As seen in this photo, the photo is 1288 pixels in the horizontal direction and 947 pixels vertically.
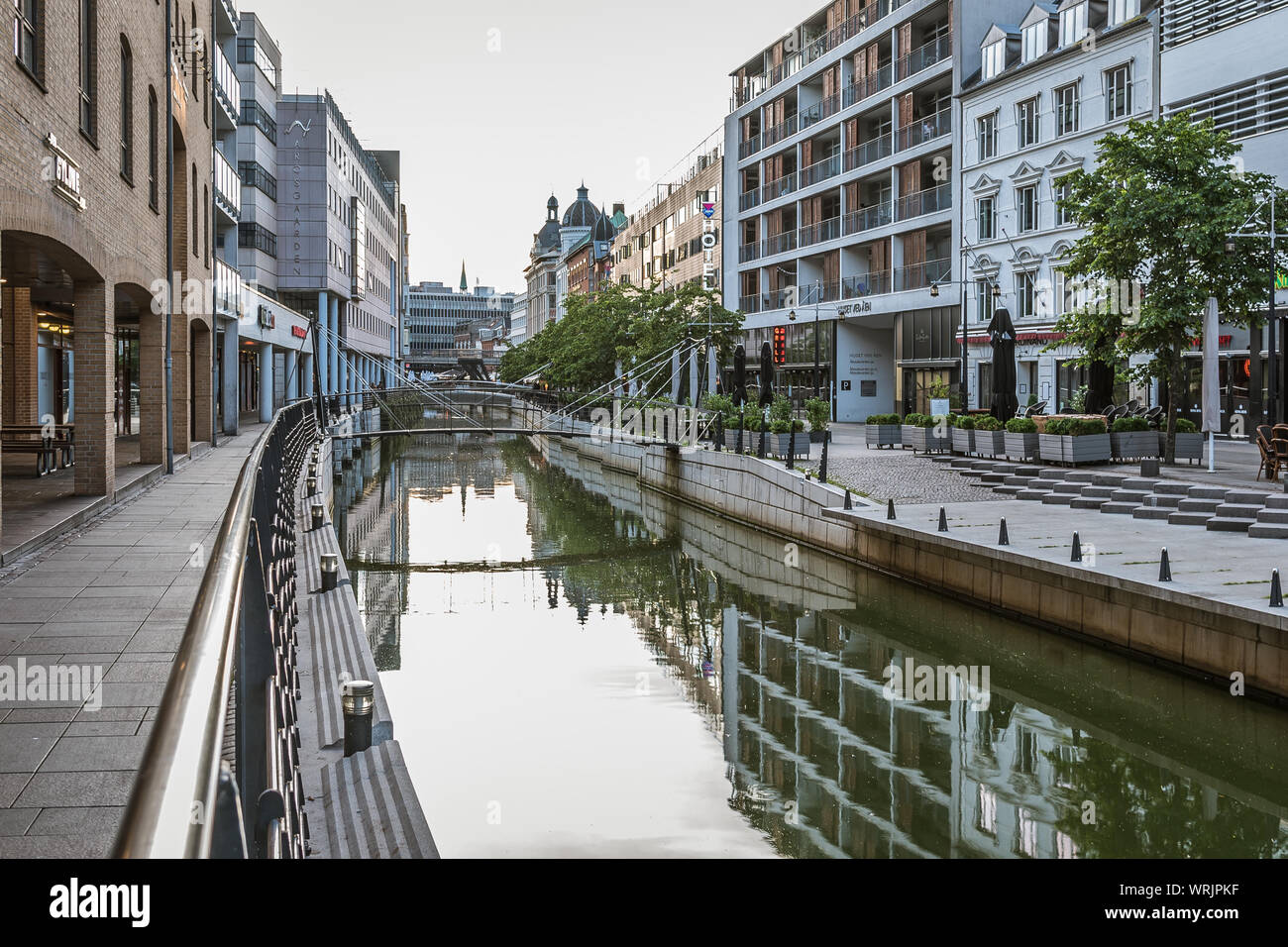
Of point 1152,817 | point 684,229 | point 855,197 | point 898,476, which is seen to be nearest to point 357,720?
point 1152,817

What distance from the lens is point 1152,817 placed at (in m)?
9.50

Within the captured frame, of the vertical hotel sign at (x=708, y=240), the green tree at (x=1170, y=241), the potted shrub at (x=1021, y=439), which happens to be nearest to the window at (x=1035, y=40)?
the green tree at (x=1170, y=241)

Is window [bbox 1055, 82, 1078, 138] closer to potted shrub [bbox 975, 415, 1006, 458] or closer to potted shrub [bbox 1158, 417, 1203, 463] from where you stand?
potted shrub [bbox 975, 415, 1006, 458]

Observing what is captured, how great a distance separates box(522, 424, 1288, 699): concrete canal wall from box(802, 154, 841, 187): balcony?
2781 cm

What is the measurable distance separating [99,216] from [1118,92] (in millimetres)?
31510

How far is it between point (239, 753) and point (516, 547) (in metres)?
24.0

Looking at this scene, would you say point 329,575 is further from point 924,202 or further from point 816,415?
point 924,202

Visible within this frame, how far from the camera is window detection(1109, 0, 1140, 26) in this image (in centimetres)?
3741

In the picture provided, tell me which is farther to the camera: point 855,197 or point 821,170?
point 821,170

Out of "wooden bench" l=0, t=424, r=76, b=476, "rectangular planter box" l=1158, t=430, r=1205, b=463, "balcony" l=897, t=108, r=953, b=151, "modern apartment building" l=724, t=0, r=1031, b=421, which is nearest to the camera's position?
"wooden bench" l=0, t=424, r=76, b=476

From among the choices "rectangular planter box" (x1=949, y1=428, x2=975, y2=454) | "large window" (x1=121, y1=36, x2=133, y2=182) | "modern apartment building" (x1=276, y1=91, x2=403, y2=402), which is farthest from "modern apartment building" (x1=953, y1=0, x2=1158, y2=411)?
"large window" (x1=121, y1=36, x2=133, y2=182)

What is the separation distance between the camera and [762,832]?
9305 millimetres
